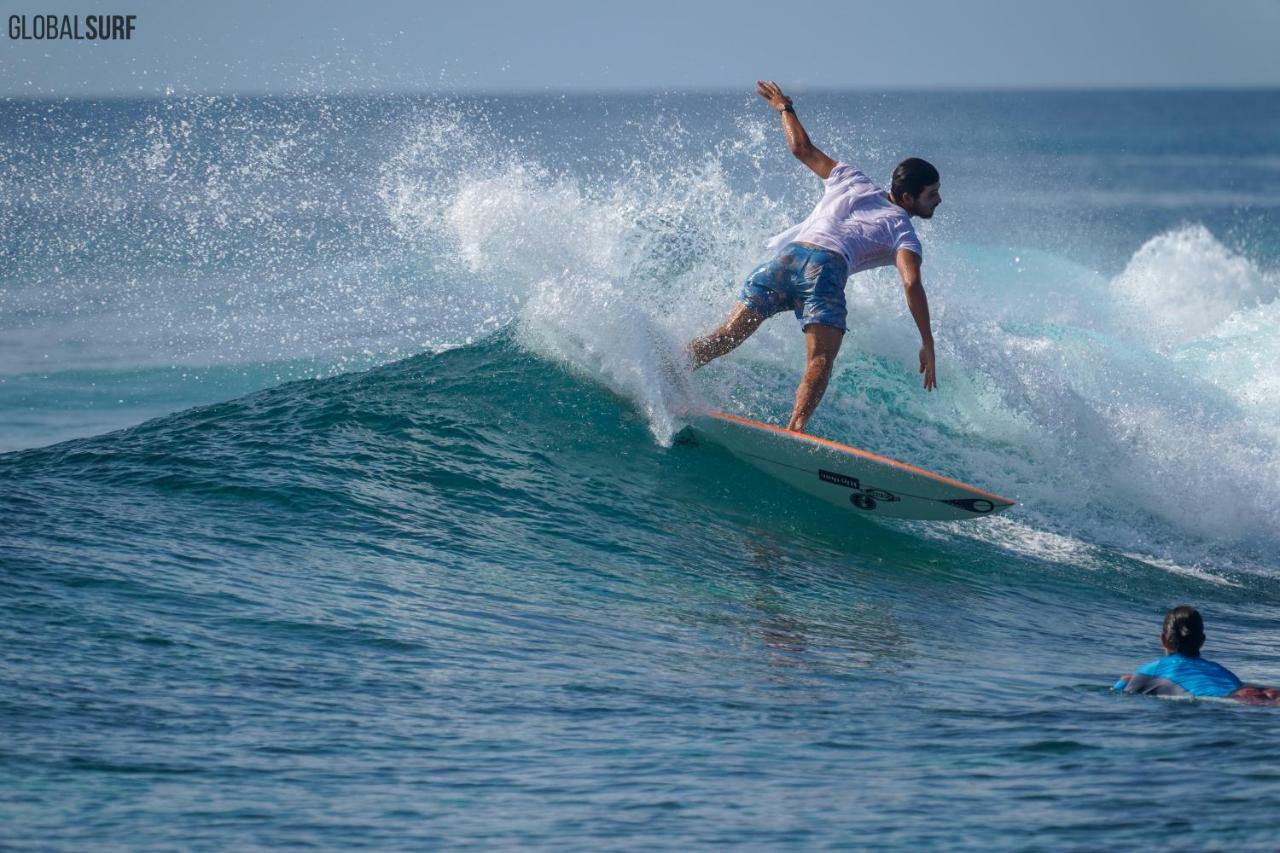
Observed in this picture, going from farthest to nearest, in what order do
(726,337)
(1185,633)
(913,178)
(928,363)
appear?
(726,337) < (913,178) < (928,363) < (1185,633)

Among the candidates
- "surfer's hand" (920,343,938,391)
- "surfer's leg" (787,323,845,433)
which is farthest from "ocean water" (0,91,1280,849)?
"surfer's hand" (920,343,938,391)

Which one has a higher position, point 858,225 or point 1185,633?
point 858,225

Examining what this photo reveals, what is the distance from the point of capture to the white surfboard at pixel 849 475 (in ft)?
25.6

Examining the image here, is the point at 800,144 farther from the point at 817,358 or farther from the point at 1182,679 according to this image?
the point at 1182,679

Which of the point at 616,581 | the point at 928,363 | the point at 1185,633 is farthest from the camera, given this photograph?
the point at 928,363

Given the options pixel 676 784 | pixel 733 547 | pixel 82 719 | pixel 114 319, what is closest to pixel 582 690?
pixel 676 784

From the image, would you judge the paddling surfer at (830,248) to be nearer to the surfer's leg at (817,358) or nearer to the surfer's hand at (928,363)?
the surfer's leg at (817,358)

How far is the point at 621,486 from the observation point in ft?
27.6

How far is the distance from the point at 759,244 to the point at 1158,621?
472 cm

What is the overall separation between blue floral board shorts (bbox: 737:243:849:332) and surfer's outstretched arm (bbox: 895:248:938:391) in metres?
0.42

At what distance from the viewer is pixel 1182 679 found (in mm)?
5309

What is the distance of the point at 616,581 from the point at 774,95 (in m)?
3.24

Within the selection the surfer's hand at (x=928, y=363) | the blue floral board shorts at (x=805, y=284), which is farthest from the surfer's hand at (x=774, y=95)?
the surfer's hand at (x=928, y=363)

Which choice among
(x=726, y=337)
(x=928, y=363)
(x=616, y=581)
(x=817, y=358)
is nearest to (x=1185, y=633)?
(x=928, y=363)
